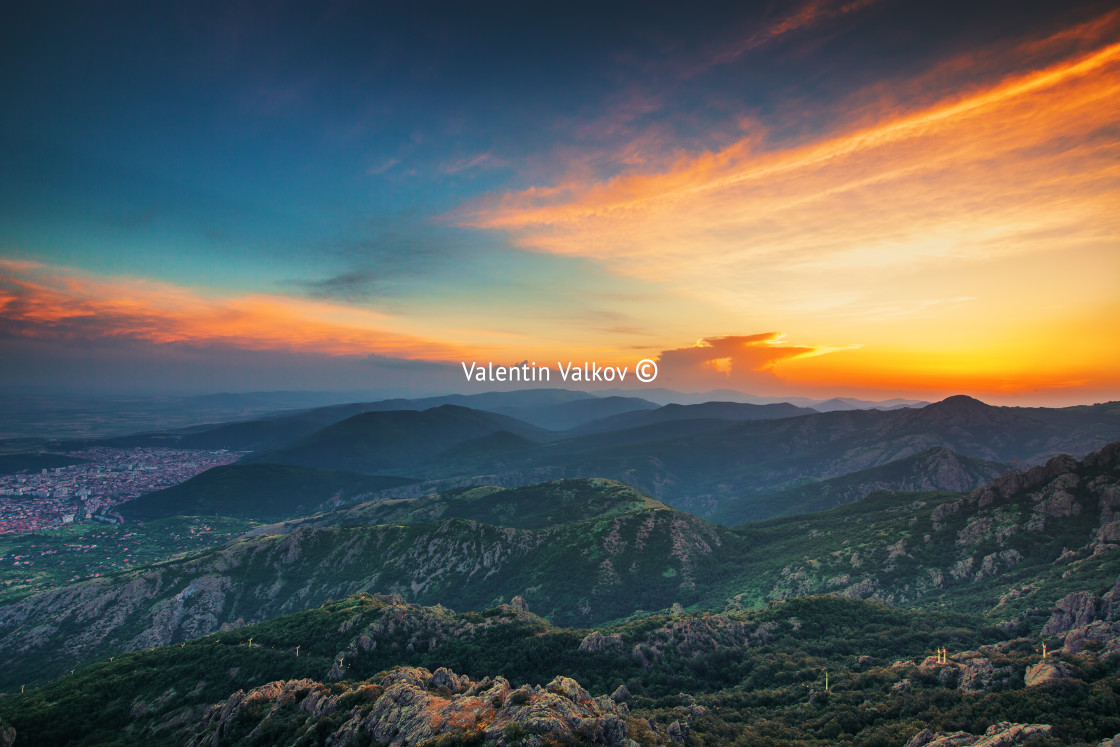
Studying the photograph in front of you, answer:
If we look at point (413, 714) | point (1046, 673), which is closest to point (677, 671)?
point (1046, 673)

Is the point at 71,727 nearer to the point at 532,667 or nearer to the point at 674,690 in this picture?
the point at 532,667

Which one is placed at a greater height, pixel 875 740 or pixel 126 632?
pixel 875 740

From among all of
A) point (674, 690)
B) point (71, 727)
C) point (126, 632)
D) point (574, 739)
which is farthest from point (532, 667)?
point (126, 632)

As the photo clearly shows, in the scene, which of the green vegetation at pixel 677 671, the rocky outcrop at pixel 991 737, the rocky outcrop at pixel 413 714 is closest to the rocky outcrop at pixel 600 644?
the green vegetation at pixel 677 671

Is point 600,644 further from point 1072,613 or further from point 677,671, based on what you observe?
point 1072,613

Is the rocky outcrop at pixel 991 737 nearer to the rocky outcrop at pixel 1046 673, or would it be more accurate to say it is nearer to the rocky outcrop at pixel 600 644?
the rocky outcrop at pixel 1046 673

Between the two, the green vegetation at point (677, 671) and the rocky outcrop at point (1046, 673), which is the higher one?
the rocky outcrop at point (1046, 673)

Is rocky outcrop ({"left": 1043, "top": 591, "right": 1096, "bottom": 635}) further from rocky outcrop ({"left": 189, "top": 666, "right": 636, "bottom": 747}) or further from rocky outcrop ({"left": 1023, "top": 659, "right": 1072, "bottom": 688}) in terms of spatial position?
rocky outcrop ({"left": 189, "top": 666, "right": 636, "bottom": 747})
